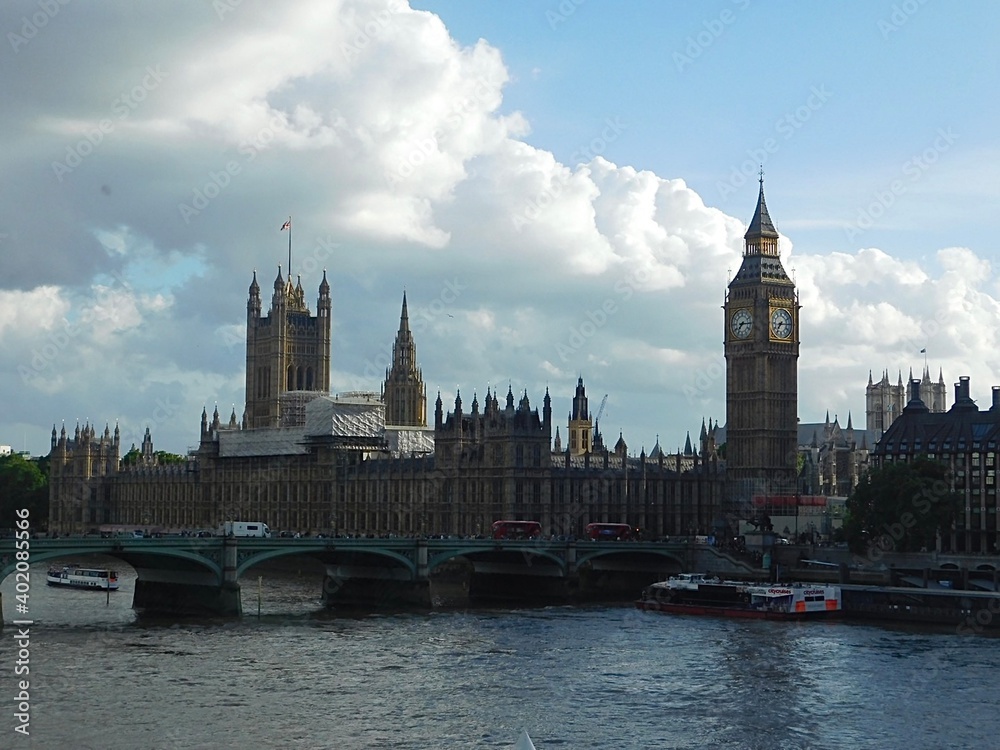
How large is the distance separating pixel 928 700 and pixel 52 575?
76.5 meters

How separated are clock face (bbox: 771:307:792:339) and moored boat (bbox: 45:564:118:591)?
6429 centimetres

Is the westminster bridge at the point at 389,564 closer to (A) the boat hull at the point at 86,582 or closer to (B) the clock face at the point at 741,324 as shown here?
(A) the boat hull at the point at 86,582

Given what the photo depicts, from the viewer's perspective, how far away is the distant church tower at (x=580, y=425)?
176750mm

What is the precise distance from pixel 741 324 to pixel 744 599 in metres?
52.9

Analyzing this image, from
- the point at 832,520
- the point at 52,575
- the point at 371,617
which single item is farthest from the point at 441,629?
the point at 832,520

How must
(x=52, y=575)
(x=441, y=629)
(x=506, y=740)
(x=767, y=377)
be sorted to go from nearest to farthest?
(x=506, y=740) → (x=441, y=629) → (x=52, y=575) → (x=767, y=377)

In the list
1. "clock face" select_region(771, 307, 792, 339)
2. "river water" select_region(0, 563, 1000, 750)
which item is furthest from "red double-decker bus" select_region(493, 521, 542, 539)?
"clock face" select_region(771, 307, 792, 339)

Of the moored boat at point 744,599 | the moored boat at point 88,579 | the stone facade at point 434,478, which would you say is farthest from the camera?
the stone facade at point 434,478

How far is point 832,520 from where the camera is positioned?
439ft

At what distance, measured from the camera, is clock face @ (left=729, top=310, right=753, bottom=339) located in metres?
141

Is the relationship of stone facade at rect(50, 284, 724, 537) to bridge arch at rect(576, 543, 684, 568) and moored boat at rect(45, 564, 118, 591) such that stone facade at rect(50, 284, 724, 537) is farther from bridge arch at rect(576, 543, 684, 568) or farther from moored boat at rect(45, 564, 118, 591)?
moored boat at rect(45, 564, 118, 591)

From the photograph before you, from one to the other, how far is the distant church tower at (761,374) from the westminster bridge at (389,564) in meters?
28.3

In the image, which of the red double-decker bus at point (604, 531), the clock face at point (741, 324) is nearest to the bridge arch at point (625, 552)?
the red double-decker bus at point (604, 531)

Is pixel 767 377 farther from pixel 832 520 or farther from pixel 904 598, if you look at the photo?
pixel 904 598
